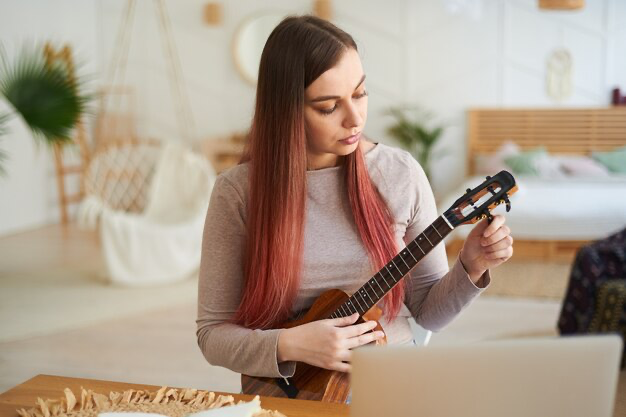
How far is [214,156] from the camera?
23.7 feet

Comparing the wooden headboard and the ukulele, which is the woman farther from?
the wooden headboard

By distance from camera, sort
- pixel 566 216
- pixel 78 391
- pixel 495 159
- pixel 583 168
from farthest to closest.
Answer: pixel 495 159, pixel 583 168, pixel 566 216, pixel 78 391

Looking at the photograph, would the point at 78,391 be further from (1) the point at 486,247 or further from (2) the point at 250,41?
(2) the point at 250,41

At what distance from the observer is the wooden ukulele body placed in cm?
134

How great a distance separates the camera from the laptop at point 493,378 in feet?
2.29

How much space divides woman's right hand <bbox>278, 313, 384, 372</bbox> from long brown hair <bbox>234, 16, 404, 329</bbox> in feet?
0.42

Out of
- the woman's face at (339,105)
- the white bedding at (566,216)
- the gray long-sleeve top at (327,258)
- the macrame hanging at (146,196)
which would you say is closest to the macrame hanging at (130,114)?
the macrame hanging at (146,196)

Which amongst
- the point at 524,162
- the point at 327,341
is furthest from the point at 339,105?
the point at 524,162

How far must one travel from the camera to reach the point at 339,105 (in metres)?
1.40

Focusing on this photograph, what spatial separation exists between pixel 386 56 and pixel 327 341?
19.7 ft

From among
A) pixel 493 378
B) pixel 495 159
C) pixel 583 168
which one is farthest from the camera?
pixel 495 159

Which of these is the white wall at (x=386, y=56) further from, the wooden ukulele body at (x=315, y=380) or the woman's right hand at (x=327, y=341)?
the woman's right hand at (x=327, y=341)

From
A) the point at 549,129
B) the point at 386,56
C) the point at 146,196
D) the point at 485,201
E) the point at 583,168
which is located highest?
the point at 386,56

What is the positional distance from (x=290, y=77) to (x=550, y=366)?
0.84m
